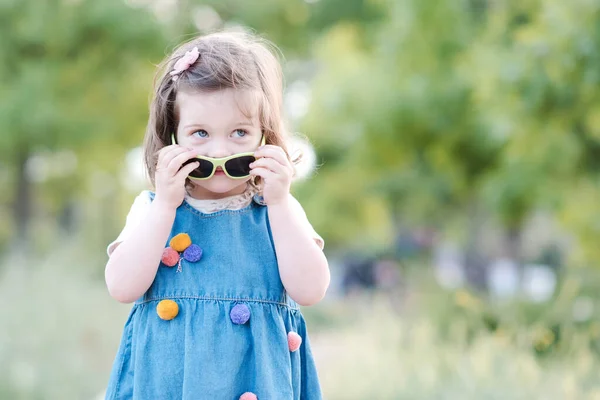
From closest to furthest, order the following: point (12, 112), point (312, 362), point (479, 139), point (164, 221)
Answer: point (164, 221) → point (312, 362) → point (479, 139) → point (12, 112)

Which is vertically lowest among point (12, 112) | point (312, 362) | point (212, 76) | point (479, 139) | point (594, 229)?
point (312, 362)

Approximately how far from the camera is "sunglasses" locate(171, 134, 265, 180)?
1.86 m

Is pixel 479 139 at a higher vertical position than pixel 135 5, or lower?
lower

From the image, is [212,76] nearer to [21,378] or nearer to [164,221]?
[164,221]

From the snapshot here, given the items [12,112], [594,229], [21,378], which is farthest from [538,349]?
[12,112]

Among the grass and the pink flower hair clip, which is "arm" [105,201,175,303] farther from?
the grass

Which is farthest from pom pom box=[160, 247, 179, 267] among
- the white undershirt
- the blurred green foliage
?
the blurred green foliage

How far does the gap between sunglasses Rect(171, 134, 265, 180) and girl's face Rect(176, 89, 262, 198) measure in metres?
0.03

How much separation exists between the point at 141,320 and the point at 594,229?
5.31 meters

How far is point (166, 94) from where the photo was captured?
199 centimetres

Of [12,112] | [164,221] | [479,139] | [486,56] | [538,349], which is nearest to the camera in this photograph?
[164,221]

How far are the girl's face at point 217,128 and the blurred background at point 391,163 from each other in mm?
402

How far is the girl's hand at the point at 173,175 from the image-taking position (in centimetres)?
186

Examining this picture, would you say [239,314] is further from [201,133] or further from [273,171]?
[201,133]
